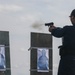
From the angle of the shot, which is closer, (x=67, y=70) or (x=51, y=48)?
(x=67, y=70)

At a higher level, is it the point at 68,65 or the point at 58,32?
the point at 58,32

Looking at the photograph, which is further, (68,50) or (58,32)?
(68,50)

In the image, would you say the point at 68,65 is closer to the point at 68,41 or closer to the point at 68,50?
the point at 68,50

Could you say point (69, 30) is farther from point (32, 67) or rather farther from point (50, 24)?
point (32, 67)

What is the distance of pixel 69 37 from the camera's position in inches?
275

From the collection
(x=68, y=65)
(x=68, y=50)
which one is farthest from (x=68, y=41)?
(x=68, y=65)

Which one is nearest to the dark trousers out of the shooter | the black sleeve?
the shooter

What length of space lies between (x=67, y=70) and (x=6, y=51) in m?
8.44

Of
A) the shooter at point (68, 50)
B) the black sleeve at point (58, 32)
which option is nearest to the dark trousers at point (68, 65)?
the shooter at point (68, 50)

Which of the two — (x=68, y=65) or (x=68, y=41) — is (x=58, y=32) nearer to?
(x=68, y=41)

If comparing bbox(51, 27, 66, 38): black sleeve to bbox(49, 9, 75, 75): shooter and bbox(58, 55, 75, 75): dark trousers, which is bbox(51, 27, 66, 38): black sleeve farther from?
bbox(58, 55, 75, 75): dark trousers

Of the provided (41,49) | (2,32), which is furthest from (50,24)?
(41,49)

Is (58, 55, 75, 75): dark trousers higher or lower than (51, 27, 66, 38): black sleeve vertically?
lower

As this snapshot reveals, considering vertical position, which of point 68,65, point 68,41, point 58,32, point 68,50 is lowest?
point 68,65
